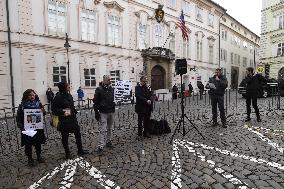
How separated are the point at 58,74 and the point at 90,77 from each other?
2670mm

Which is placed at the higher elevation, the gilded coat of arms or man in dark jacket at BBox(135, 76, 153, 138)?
the gilded coat of arms

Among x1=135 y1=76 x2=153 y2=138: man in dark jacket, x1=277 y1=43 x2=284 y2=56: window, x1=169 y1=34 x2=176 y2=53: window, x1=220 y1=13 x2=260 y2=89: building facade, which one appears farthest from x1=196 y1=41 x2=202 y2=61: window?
x1=135 y1=76 x2=153 y2=138: man in dark jacket

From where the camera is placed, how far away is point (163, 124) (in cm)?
830

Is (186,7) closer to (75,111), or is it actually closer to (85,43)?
(85,43)

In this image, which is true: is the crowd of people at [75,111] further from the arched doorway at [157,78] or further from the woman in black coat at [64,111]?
the arched doorway at [157,78]

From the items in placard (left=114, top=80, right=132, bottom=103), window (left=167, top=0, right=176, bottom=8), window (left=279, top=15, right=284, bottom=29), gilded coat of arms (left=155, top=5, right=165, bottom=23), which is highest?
window (left=167, top=0, right=176, bottom=8)

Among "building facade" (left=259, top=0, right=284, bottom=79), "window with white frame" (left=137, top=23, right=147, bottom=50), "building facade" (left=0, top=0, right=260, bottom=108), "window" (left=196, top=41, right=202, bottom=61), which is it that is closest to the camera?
"building facade" (left=0, top=0, right=260, bottom=108)

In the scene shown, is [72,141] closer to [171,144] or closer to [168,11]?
[171,144]

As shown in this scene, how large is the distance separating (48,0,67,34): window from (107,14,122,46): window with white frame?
4.01 m

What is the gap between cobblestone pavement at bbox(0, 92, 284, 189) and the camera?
4.62 m

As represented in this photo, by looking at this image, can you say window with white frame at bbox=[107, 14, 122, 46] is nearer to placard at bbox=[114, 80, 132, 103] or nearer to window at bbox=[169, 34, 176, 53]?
window at bbox=[169, 34, 176, 53]

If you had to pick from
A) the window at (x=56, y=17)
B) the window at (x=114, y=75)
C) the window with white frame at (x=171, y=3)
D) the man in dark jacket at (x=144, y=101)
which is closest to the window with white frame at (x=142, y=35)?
the window at (x=114, y=75)

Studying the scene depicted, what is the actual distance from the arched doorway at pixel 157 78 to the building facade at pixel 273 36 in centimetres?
1598

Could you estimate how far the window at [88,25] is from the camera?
19656 mm
